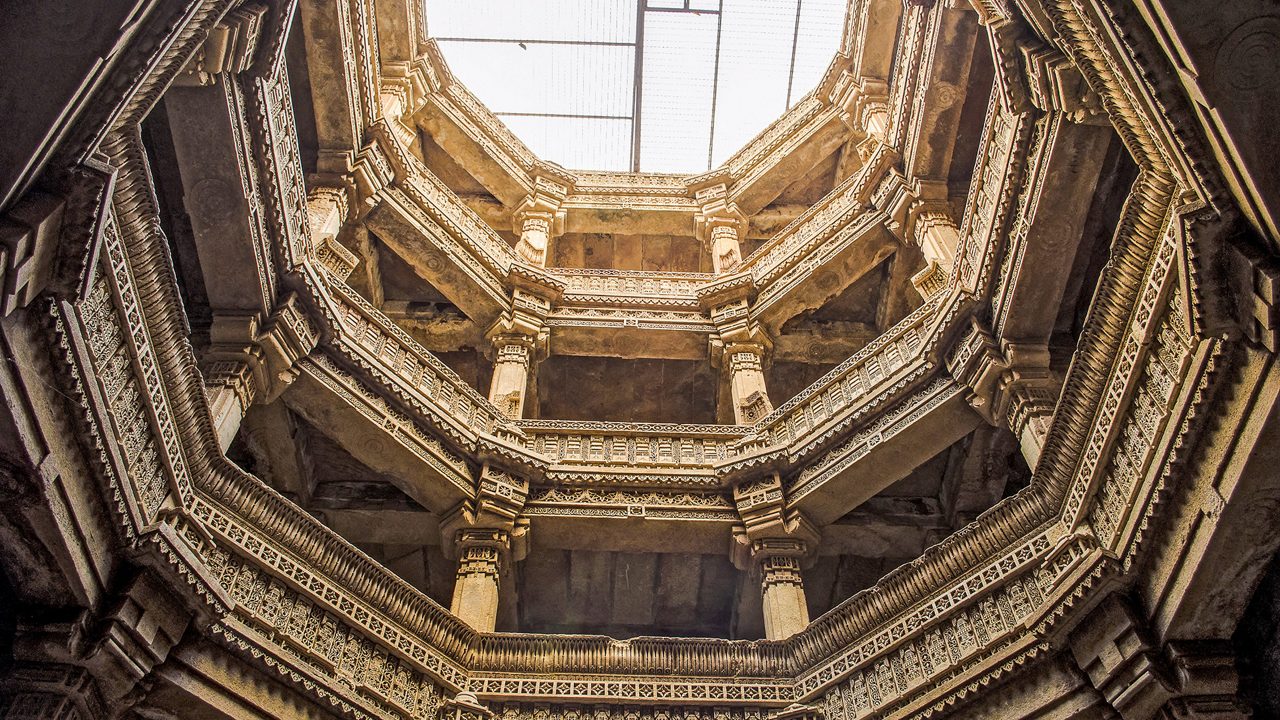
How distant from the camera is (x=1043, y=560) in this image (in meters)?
6.07

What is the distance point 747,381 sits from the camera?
13.8 meters

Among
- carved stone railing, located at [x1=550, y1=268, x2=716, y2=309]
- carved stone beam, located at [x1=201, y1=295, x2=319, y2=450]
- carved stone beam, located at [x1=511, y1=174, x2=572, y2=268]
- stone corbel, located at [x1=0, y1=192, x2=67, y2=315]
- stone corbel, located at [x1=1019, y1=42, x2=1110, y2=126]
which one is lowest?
stone corbel, located at [x1=0, y1=192, x2=67, y2=315]

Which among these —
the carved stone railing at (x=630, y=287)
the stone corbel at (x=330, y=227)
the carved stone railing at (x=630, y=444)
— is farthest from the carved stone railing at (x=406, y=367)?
the carved stone railing at (x=630, y=287)

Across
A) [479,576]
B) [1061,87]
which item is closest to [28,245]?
[479,576]

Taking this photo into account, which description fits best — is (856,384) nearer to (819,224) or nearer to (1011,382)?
(1011,382)

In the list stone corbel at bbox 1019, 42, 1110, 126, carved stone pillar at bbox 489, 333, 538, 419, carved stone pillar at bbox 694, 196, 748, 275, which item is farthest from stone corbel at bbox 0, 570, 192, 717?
carved stone pillar at bbox 694, 196, 748, 275

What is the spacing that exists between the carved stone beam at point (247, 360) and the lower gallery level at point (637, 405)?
0.05 meters

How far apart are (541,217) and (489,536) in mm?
10497

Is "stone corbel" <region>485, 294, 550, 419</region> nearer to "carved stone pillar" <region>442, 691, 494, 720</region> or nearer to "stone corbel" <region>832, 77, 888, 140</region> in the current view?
"carved stone pillar" <region>442, 691, 494, 720</region>

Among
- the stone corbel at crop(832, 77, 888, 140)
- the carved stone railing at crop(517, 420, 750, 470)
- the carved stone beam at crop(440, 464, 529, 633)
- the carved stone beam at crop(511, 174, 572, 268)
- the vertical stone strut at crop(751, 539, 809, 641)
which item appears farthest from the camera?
the carved stone beam at crop(511, 174, 572, 268)

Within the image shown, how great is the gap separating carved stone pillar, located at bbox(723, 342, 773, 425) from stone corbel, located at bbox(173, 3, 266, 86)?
8301 mm

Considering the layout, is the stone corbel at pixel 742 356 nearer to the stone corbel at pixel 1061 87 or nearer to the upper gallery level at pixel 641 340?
the upper gallery level at pixel 641 340

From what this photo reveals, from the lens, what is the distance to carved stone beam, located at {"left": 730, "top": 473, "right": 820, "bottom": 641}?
9.49 meters

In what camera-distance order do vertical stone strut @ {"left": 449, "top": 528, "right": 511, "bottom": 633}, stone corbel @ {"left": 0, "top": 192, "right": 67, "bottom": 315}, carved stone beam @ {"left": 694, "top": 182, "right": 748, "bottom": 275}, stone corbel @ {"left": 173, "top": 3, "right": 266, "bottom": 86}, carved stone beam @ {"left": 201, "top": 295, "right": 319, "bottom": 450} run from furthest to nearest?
carved stone beam @ {"left": 694, "top": 182, "right": 748, "bottom": 275}
vertical stone strut @ {"left": 449, "top": 528, "right": 511, "bottom": 633}
carved stone beam @ {"left": 201, "top": 295, "right": 319, "bottom": 450}
stone corbel @ {"left": 173, "top": 3, "right": 266, "bottom": 86}
stone corbel @ {"left": 0, "top": 192, "right": 67, "bottom": 315}
